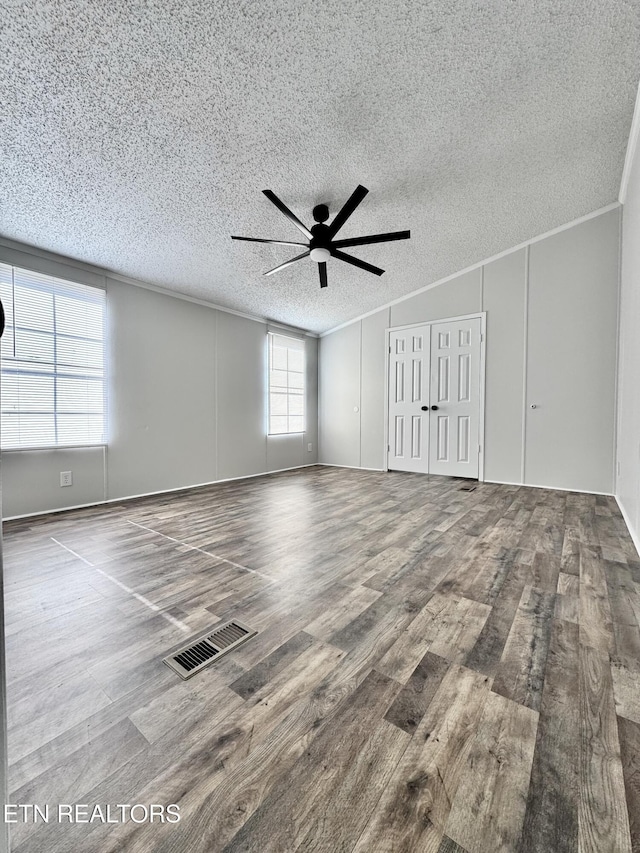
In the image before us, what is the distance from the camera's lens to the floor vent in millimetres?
1412

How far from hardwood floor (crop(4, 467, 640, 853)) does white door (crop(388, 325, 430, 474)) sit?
3121mm

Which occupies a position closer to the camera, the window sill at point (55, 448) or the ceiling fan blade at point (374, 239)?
the ceiling fan blade at point (374, 239)

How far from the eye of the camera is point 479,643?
154 cm

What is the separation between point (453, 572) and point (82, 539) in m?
2.76

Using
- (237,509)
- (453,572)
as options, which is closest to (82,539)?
(237,509)

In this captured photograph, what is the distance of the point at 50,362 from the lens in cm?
356

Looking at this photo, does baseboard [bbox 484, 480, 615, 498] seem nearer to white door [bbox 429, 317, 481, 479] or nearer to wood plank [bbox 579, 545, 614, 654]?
white door [bbox 429, 317, 481, 479]

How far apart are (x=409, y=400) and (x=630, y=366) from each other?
2960mm

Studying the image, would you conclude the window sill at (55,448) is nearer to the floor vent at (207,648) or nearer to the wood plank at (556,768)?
the floor vent at (207,648)

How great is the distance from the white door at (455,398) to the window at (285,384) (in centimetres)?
236

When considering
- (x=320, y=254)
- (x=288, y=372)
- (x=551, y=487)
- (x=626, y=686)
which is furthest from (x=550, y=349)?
(x=626, y=686)

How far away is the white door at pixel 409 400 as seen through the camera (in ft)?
18.5

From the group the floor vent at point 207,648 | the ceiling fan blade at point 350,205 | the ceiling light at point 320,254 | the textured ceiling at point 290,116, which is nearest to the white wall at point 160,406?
the textured ceiling at point 290,116

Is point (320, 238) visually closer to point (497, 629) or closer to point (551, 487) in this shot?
point (497, 629)
